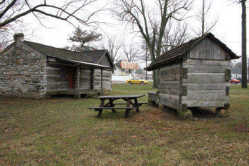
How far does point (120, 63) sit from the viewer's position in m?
55.7

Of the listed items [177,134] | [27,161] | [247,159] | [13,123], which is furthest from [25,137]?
[247,159]

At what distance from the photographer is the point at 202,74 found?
6629 mm

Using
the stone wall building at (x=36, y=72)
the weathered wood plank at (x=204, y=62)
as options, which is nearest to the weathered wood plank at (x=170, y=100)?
the weathered wood plank at (x=204, y=62)

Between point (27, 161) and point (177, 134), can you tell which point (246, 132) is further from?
point (27, 161)

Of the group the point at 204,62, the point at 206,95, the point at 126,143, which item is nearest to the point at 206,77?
the point at 204,62

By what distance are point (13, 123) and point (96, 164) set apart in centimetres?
463

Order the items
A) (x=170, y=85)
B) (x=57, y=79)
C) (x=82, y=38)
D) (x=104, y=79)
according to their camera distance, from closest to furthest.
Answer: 1. (x=170, y=85)
2. (x=57, y=79)
3. (x=104, y=79)
4. (x=82, y=38)

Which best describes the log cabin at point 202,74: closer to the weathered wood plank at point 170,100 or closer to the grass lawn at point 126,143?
the weathered wood plank at point 170,100

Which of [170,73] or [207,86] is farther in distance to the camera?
[170,73]

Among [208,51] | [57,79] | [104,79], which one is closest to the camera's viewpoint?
[208,51]

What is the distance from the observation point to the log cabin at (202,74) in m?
6.47

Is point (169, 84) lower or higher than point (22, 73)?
lower

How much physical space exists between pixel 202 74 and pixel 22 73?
1359 centimetres

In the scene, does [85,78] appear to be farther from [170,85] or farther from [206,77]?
[206,77]
